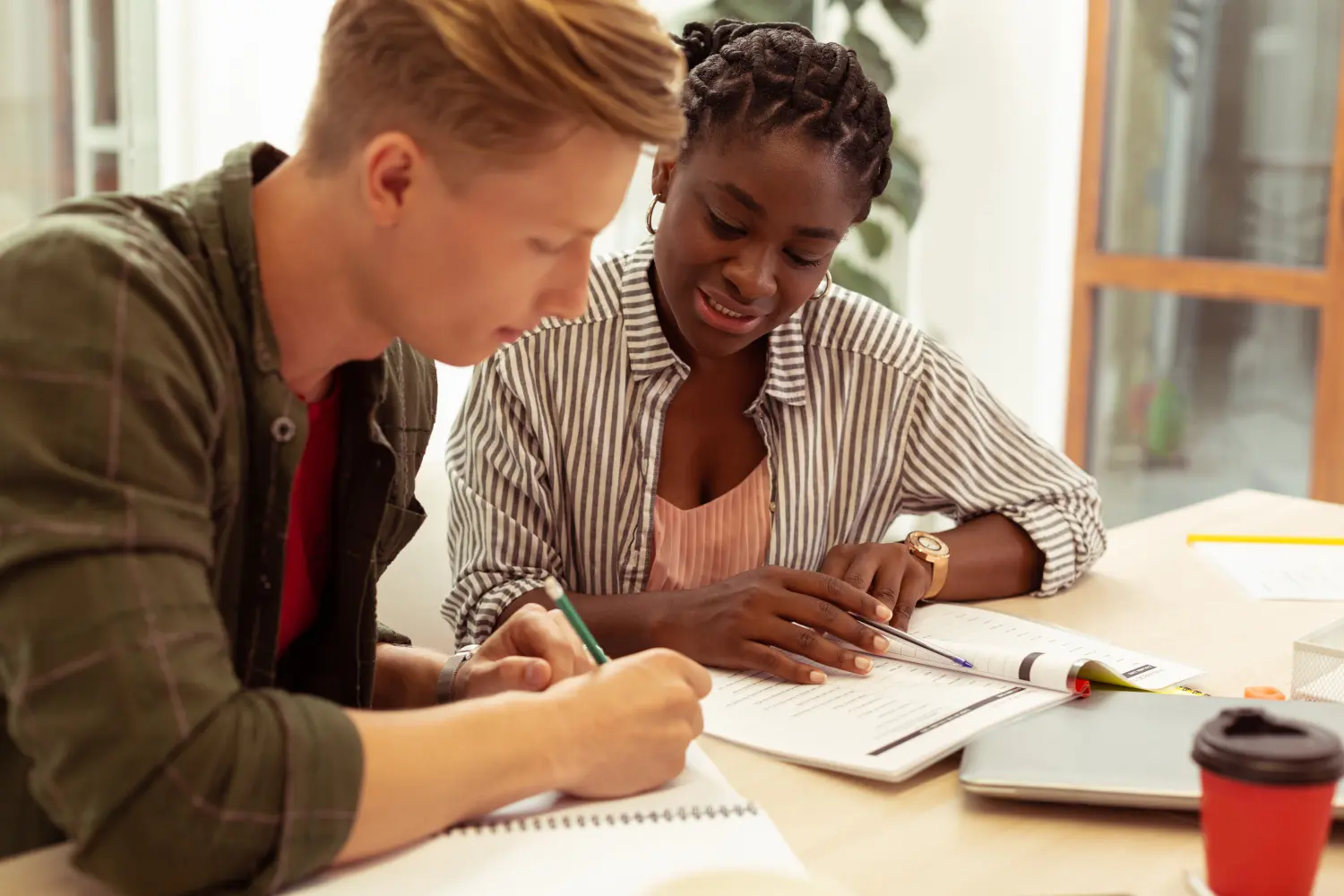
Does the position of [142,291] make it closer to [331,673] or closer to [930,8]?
[331,673]

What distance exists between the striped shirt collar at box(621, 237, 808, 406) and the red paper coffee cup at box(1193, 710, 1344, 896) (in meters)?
0.88

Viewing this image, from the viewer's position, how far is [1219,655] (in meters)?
1.39

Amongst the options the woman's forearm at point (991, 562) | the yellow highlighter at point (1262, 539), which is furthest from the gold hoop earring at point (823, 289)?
the yellow highlighter at point (1262, 539)

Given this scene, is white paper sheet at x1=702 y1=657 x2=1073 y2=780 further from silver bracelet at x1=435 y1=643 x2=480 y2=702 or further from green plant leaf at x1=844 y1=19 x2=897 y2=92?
green plant leaf at x1=844 y1=19 x2=897 y2=92

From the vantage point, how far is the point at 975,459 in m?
1.72

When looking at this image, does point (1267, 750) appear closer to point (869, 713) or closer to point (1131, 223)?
point (869, 713)

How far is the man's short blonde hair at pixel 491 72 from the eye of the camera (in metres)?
0.84

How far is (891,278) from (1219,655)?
2376 mm

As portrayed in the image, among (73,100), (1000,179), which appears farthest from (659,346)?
(1000,179)

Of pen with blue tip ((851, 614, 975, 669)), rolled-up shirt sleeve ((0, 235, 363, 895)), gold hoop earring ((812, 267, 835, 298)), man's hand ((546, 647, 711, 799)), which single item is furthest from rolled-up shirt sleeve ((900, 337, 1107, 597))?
rolled-up shirt sleeve ((0, 235, 363, 895))

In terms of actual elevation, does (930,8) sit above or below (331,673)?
above

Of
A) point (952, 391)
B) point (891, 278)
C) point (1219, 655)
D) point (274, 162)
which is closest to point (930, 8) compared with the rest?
point (891, 278)

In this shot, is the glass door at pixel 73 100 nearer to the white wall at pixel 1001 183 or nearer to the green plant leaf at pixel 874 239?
the green plant leaf at pixel 874 239

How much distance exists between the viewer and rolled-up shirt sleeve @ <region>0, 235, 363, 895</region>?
736 millimetres
